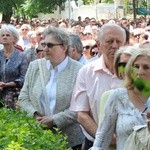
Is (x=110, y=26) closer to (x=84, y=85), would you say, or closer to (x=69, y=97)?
(x=84, y=85)

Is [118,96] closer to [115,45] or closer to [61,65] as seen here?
[115,45]

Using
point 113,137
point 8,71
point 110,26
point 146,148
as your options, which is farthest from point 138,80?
point 8,71

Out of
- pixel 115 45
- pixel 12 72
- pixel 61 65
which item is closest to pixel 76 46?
pixel 12 72

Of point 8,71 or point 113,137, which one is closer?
point 113,137

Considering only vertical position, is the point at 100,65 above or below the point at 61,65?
above

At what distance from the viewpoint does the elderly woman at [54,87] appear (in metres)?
6.17

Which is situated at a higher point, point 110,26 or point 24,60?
point 110,26

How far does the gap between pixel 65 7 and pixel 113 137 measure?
53743 millimetres

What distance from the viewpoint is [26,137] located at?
480 centimetres

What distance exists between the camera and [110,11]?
51.1 meters

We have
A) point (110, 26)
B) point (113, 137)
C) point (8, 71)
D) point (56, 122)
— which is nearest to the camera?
point (113, 137)

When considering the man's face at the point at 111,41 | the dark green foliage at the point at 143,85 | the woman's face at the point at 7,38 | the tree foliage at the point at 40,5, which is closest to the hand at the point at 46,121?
the man's face at the point at 111,41

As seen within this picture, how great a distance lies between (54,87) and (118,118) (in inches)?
77.3

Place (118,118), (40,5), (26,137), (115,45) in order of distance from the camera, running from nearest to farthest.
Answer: (118,118) → (26,137) → (115,45) → (40,5)
